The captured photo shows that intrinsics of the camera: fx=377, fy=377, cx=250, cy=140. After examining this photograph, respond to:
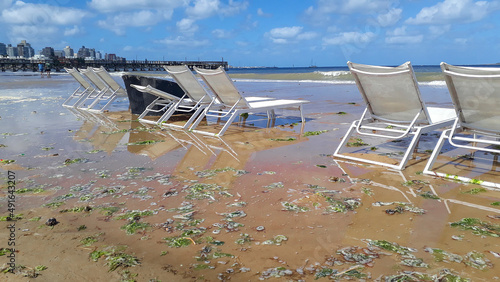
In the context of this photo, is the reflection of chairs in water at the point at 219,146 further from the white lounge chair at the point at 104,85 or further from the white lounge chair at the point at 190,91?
the white lounge chair at the point at 104,85

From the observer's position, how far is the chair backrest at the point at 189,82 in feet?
24.6

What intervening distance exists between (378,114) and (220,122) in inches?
160

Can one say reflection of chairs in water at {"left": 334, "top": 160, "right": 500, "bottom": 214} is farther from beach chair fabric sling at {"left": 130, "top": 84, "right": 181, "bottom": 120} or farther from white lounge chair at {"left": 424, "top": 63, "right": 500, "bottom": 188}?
beach chair fabric sling at {"left": 130, "top": 84, "right": 181, "bottom": 120}

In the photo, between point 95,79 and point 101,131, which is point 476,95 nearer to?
point 101,131

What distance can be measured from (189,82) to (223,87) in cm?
107

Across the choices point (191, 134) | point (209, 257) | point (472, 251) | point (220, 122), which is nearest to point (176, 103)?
point (220, 122)

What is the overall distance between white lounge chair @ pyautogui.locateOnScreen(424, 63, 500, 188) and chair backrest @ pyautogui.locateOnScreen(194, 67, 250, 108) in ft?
11.8

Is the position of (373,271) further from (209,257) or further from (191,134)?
(191,134)

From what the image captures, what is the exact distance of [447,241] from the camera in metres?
2.59

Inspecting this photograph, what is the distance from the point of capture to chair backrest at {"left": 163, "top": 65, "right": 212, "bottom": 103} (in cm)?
751

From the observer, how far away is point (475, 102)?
13.3 feet

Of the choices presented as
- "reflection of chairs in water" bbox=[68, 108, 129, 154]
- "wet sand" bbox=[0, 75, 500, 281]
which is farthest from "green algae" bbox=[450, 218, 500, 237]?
"reflection of chairs in water" bbox=[68, 108, 129, 154]

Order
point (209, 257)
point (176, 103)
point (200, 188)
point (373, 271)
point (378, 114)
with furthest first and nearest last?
point (176, 103) → point (378, 114) → point (200, 188) → point (209, 257) → point (373, 271)

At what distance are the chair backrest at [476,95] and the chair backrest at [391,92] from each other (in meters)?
0.41
